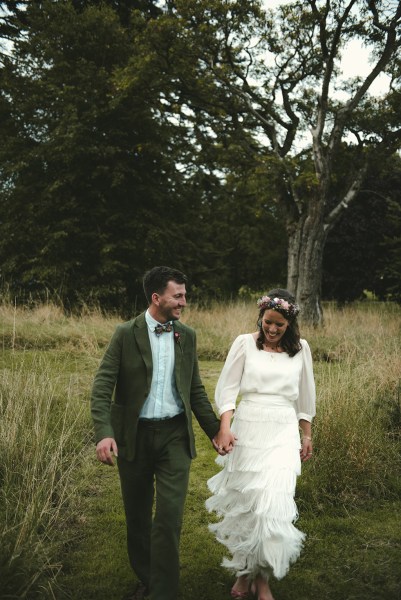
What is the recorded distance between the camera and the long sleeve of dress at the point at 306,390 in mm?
3436

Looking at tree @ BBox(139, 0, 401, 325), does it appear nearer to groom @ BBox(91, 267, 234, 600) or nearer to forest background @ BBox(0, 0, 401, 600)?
forest background @ BBox(0, 0, 401, 600)

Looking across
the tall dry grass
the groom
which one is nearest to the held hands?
the groom

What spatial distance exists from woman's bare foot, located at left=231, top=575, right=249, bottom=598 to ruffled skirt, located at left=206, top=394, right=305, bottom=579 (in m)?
0.07

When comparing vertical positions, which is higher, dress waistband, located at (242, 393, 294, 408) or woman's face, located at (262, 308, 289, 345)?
woman's face, located at (262, 308, 289, 345)

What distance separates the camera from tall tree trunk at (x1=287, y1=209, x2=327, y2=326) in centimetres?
1352

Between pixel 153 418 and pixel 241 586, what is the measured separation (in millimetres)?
1235

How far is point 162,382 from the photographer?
3.05 meters

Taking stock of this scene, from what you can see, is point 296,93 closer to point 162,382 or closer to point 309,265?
point 309,265

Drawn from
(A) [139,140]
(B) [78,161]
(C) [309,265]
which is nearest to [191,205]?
(A) [139,140]

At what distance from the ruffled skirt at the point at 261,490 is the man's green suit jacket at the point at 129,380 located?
378 mm

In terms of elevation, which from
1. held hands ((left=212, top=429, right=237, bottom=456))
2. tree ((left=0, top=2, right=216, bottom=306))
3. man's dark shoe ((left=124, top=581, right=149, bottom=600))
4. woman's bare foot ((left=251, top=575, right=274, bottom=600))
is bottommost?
man's dark shoe ((left=124, top=581, right=149, bottom=600))

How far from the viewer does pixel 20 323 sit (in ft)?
34.2

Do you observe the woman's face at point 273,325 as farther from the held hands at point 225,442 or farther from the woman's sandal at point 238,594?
the woman's sandal at point 238,594

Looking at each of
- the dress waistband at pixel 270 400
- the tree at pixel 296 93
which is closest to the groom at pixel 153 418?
the dress waistband at pixel 270 400
